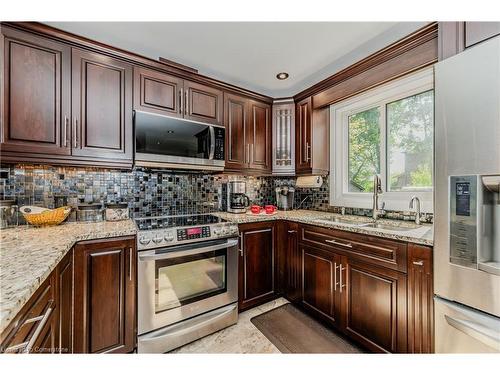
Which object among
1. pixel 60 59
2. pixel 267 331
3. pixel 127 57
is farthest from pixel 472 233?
pixel 60 59

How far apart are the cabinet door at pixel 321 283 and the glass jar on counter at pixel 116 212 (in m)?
1.57

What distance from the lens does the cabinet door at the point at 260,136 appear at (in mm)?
2494

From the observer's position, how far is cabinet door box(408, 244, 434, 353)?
47.4 inches

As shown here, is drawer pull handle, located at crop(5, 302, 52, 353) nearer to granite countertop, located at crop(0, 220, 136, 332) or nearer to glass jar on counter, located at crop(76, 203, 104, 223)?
granite countertop, located at crop(0, 220, 136, 332)

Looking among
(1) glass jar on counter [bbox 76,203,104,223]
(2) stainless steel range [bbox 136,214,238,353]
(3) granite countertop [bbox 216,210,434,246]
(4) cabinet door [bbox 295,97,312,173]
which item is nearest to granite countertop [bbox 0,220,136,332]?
(1) glass jar on counter [bbox 76,203,104,223]

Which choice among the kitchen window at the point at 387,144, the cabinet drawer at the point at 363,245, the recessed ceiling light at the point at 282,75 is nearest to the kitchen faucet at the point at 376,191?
the kitchen window at the point at 387,144

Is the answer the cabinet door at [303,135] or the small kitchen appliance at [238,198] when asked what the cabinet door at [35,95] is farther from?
the cabinet door at [303,135]

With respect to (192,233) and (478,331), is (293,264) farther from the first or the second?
(478,331)

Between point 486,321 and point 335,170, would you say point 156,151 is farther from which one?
point 486,321

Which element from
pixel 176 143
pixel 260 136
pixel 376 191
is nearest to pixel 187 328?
pixel 176 143

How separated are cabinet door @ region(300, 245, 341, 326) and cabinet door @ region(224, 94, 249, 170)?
1085 millimetres

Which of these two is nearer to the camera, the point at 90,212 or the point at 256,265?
the point at 90,212

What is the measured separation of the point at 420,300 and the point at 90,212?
2.38 meters

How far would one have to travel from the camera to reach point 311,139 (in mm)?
2445
